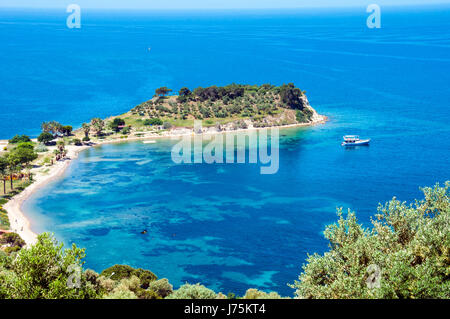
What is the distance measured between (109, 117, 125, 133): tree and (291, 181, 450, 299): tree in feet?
304

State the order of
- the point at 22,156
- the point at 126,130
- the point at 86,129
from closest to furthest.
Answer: the point at 22,156 → the point at 86,129 → the point at 126,130

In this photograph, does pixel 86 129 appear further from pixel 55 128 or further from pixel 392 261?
pixel 392 261

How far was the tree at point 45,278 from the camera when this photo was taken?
2772 cm

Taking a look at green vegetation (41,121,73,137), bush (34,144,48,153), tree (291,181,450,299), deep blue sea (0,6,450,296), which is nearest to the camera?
tree (291,181,450,299)

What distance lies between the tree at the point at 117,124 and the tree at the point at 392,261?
9258cm

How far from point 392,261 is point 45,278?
20819mm

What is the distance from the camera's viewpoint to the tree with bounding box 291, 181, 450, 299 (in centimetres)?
2730

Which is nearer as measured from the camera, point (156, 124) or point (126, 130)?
point (126, 130)

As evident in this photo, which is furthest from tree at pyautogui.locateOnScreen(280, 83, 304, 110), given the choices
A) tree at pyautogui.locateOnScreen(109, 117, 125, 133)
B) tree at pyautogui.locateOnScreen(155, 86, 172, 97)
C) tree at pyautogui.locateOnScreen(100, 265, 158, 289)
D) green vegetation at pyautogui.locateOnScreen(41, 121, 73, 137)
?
tree at pyautogui.locateOnScreen(100, 265, 158, 289)

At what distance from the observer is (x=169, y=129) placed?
123m

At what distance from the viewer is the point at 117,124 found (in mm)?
122312

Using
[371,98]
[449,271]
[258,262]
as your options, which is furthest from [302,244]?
[371,98]

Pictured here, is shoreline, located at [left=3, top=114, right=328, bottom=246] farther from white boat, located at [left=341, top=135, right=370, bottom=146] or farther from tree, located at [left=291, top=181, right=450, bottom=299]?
tree, located at [left=291, top=181, right=450, bottom=299]

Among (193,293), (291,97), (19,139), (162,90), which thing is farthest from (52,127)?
(193,293)
